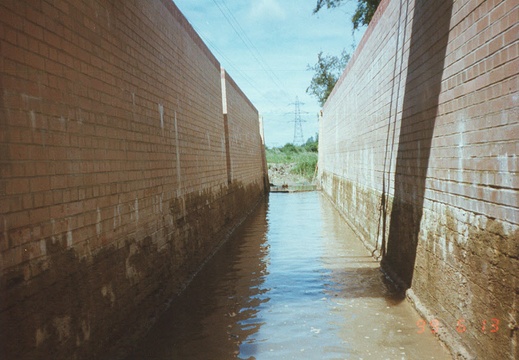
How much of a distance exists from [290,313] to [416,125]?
102 inches

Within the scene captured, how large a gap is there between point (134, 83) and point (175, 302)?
8.72 feet

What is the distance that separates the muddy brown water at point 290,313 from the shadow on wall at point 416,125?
64 centimetres

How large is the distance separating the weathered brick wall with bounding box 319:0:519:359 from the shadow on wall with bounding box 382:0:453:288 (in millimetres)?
13

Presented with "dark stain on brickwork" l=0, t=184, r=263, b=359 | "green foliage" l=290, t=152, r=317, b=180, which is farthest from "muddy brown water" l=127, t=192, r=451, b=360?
"green foliage" l=290, t=152, r=317, b=180

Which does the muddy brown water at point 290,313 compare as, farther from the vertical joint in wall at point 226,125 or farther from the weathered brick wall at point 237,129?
Result: the weathered brick wall at point 237,129

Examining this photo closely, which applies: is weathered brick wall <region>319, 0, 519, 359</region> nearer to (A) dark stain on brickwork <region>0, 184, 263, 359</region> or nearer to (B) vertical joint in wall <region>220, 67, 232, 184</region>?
(A) dark stain on brickwork <region>0, 184, 263, 359</region>

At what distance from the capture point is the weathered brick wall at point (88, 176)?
275cm

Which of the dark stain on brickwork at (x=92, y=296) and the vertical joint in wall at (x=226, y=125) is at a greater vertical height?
the vertical joint in wall at (x=226, y=125)

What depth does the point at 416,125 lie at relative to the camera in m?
5.23

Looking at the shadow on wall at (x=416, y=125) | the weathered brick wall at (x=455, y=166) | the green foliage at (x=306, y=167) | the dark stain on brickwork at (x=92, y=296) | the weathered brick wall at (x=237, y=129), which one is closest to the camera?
the dark stain on brickwork at (x=92, y=296)
